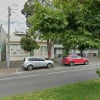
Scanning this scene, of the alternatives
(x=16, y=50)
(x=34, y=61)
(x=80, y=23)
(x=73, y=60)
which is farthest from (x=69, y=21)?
(x=16, y=50)

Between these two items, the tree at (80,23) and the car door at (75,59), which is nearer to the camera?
the tree at (80,23)

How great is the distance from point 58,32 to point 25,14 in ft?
78.7

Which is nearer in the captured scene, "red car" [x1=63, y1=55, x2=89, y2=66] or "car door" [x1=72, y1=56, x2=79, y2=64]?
"red car" [x1=63, y1=55, x2=89, y2=66]

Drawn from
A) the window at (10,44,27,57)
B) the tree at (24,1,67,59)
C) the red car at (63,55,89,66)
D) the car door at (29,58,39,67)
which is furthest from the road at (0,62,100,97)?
the window at (10,44,27,57)

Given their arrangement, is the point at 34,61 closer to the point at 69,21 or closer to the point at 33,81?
the point at 33,81

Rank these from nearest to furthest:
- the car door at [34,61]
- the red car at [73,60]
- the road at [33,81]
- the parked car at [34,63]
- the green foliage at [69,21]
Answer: the green foliage at [69,21], the road at [33,81], the parked car at [34,63], the car door at [34,61], the red car at [73,60]

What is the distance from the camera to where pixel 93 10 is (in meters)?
6.94

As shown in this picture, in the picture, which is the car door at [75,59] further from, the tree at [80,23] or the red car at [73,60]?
the tree at [80,23]

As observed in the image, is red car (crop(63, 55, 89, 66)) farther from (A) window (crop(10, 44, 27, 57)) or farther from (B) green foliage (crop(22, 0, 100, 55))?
(B) green foliage (crop(22, 0, 100, 55))

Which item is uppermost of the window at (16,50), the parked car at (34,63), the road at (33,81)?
the window at (16,50)

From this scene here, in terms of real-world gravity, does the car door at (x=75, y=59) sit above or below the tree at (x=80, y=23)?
below

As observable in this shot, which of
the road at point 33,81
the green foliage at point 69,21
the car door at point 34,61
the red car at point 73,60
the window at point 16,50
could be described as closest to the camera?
the green foliage at point 69,21

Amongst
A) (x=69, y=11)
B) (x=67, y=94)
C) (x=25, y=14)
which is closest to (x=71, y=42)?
(x=69, y=11)

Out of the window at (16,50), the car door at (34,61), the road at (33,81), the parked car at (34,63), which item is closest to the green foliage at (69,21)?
the road at (33,81)
